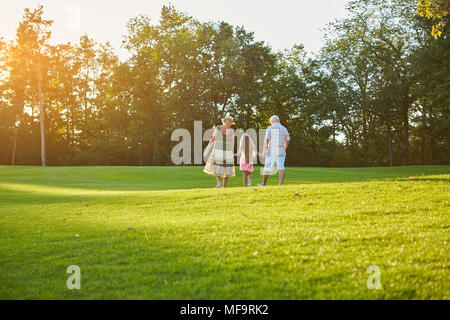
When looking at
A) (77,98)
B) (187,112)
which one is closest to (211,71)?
(187,112)

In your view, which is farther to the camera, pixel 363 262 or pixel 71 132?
pixel 71 132

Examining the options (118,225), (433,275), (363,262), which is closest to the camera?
(433,275)

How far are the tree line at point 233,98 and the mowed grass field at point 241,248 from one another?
38775 millimetres

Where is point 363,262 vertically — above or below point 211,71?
below

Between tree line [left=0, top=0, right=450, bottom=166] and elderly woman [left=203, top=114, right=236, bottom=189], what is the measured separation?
3250cm

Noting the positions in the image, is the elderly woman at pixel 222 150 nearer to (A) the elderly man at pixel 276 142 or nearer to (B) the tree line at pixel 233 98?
(A) the elderly man at pixel 276 142

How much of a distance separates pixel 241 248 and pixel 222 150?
31.0 feet

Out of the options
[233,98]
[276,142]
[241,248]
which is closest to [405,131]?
[233,98]

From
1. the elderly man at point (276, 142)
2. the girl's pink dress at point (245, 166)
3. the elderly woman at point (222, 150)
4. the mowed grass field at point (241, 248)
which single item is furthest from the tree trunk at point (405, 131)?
the mowed grass field at point (241, 248)

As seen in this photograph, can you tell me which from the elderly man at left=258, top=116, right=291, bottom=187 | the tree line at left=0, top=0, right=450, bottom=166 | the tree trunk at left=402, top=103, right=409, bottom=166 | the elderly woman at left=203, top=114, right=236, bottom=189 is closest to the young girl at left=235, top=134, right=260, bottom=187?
the elderly woman at left=203, top=114, right=236, bottom=189

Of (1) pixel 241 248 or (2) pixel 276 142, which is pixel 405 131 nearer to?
(2) pixel 276 142
